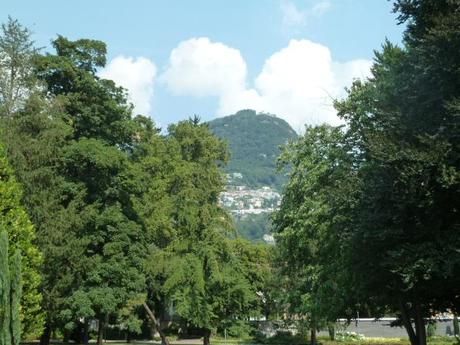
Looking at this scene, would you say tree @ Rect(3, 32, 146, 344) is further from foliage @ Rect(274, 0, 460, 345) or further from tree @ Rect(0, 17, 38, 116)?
foliage @ Rect(274, 0, 460, 345)

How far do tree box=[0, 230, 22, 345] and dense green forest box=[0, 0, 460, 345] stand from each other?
A: 0.12 feet

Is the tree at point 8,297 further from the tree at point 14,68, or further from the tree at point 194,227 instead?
the tree at point 194,227

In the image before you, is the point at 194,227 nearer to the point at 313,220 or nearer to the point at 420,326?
the point at 313,220

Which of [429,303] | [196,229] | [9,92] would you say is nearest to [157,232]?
[196,229]

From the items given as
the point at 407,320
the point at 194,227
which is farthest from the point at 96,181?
the point at 407,320

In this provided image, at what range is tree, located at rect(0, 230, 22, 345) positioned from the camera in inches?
602

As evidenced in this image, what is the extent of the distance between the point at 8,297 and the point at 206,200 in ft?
64.8

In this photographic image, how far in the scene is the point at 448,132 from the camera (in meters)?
15.5

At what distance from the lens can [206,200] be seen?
34656mm

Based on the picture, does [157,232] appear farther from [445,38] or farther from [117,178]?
[445,38]

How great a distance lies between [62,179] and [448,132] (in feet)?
67.0

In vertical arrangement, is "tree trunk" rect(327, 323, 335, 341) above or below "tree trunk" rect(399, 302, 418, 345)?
below

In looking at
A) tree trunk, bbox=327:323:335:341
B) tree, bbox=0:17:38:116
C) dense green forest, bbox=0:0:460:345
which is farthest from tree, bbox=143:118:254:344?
tree, bbox=0:17:38:116

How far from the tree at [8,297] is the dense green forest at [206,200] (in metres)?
0.04
